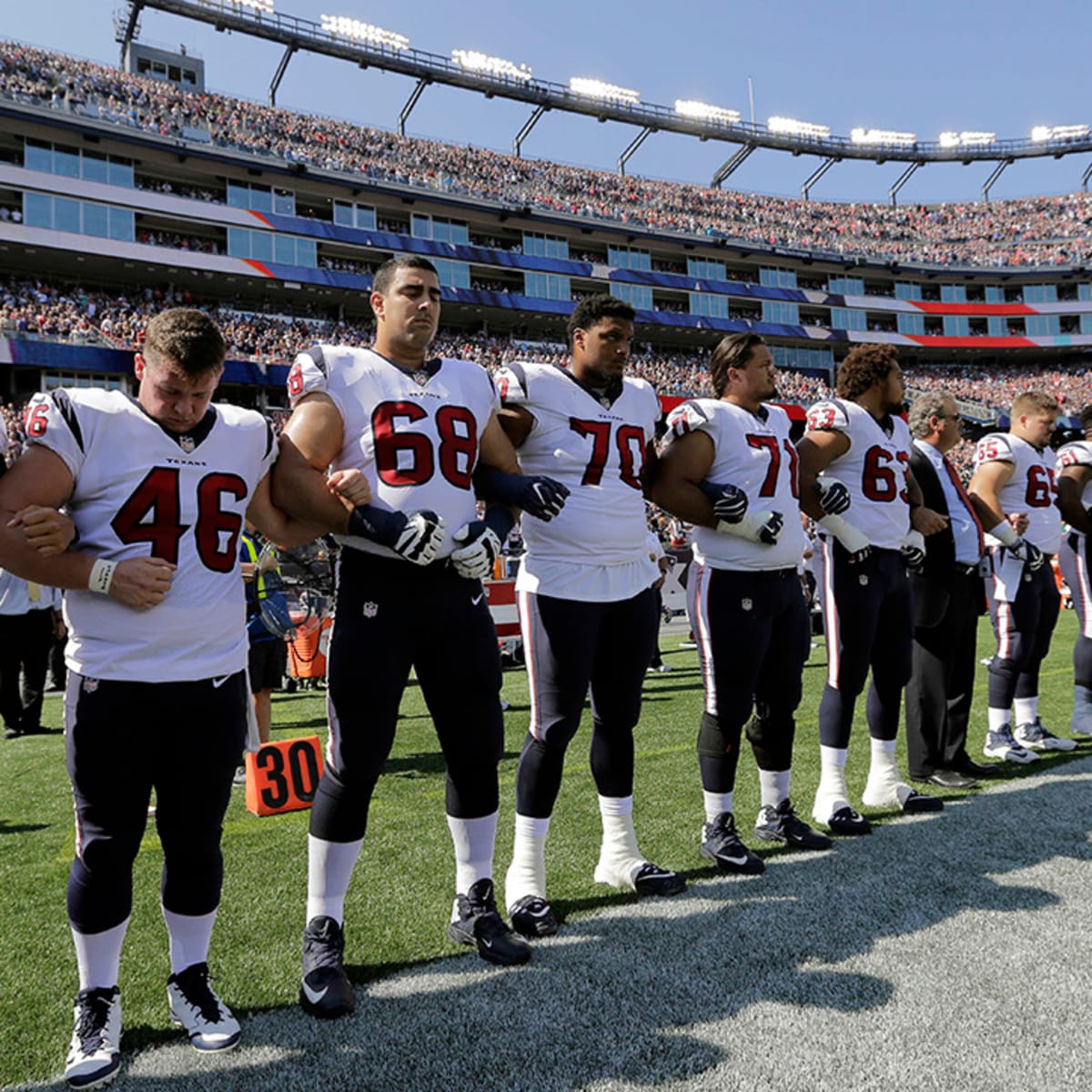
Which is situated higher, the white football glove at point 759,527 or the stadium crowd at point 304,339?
the stadium crowd at point 304,339

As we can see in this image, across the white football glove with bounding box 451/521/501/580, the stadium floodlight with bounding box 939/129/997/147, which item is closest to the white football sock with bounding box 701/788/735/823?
the white football glove with bounding box 451/521/501/580

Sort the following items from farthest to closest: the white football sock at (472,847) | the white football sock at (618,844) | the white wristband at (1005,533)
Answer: the white wristband at (1005,533) → the white football sock at (618,844) → the white football sock at (472,847)

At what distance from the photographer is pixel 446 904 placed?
3.18 m

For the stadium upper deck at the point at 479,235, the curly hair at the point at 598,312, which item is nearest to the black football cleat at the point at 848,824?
the curly hair at the point at 598,312

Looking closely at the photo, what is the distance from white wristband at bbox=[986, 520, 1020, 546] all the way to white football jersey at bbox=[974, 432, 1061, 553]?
24cm

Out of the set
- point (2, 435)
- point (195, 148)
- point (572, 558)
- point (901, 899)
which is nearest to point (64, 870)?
point (2, 435)

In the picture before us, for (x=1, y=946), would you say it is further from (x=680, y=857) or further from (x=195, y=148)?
(x=195, y=148)

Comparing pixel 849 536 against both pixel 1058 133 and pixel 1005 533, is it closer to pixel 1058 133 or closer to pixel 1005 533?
pixel 1005 533

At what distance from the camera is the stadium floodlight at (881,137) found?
5597 centimetres

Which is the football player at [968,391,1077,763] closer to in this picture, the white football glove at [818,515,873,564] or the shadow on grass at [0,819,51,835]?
the white football glove at [818,515,873,564]

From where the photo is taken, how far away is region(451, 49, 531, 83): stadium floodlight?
45281 mm

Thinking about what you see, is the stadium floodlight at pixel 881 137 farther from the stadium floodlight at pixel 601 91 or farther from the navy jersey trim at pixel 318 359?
the navy jersey trim at pixel 318 359

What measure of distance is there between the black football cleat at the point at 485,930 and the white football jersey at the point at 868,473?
2469 mm

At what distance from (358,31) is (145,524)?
159ft
